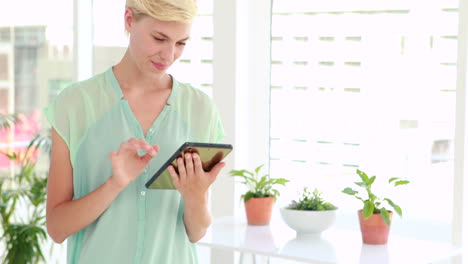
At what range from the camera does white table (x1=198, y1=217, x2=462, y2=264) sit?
2498 millimetres

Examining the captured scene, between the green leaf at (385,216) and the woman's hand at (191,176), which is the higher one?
the woman's hand at (191,176)

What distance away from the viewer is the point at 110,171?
1670 millimetres

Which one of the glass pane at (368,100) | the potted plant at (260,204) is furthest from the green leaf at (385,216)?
the potted plant at (260,204)

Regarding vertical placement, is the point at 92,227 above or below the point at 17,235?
above

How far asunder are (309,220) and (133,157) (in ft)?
4.57

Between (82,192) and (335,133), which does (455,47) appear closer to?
(335,133)

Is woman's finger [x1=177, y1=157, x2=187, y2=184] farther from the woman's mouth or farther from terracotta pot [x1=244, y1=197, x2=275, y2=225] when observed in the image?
terracotta pot [x1=244, y1=197, x2=275, y2=225]

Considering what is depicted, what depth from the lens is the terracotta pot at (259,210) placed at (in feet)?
10.00

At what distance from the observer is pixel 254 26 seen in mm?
3490

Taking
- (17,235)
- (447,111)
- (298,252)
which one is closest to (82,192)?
(298,252)

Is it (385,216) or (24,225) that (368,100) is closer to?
(385,216)

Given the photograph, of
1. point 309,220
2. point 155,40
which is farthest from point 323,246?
point 155,40

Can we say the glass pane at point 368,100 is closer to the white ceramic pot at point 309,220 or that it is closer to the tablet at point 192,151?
the white ceramic pot at point 309,220

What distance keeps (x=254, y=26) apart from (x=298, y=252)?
50.7 inches
